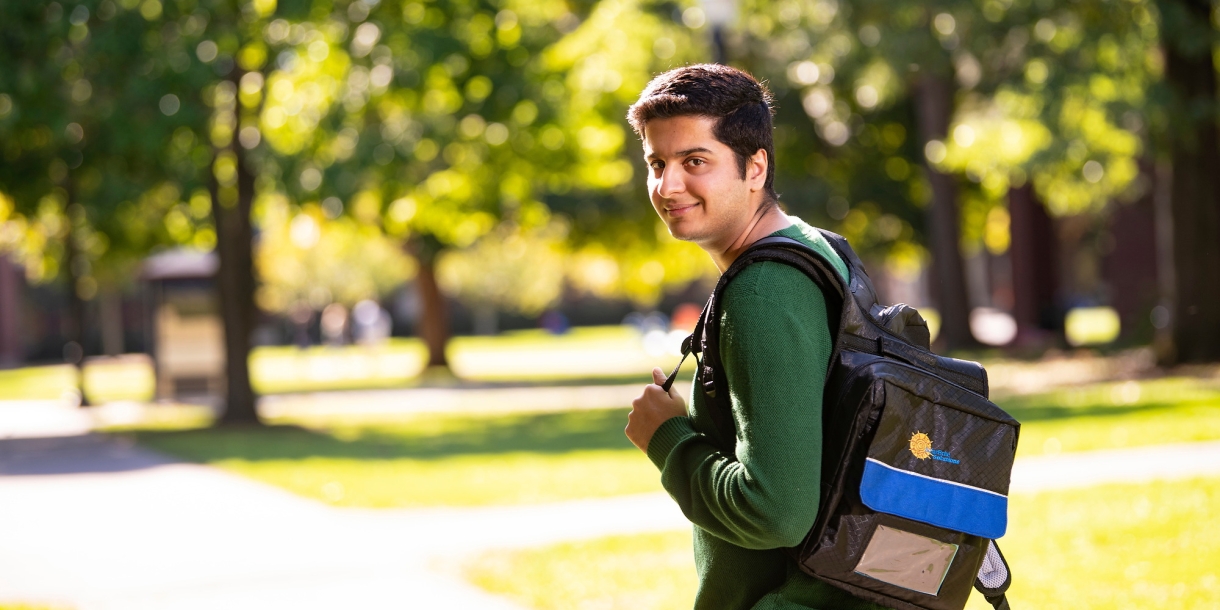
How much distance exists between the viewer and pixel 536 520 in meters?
9.02

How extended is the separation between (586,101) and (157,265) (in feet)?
35.9

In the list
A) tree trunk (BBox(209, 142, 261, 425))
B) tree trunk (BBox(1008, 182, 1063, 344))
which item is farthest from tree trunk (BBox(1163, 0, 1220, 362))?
tree trunk (BBox(1008, 182, 1063, 344))

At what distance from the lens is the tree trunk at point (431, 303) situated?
29406 millimetres

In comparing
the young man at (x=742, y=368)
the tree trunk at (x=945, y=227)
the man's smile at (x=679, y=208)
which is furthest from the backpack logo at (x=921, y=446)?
the tree trunk at (x=945, y=227)

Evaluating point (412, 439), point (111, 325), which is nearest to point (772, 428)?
point (412, 439)

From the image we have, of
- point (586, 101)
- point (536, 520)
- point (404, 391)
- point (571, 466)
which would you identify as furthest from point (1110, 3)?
point (404, 391)

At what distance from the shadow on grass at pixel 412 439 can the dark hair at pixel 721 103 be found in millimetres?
11414

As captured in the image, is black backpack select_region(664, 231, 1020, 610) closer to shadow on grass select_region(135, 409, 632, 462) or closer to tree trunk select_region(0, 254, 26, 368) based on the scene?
shadow on grass select_region(135, 409, 632, 462)

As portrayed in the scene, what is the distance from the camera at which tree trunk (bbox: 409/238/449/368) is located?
29.4 meters

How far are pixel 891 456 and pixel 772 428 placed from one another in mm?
230

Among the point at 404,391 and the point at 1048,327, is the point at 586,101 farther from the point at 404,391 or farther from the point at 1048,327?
the point at 1048,327

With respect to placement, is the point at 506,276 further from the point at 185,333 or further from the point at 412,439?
the point at 412,439

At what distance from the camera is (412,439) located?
1573cm

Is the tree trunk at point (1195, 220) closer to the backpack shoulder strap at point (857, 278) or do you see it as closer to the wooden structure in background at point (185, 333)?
the wooden structure in background at point (185, 333)
